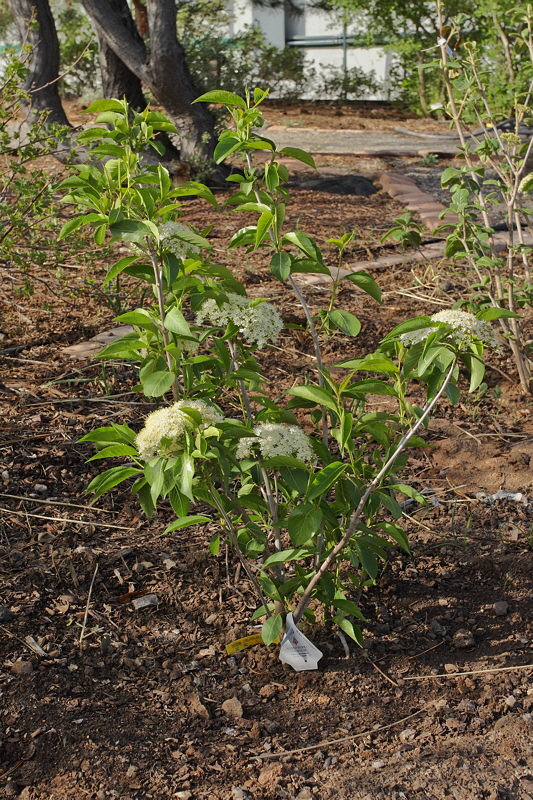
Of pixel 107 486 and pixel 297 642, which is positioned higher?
pixel 107 486

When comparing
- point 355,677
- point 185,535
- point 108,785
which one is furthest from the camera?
point 185,535

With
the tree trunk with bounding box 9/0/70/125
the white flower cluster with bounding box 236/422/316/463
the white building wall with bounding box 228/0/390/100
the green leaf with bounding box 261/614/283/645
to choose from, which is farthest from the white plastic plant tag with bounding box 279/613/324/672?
the white building wall with bounding box 228/0/390/100

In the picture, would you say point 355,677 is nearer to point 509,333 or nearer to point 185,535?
point 185,535

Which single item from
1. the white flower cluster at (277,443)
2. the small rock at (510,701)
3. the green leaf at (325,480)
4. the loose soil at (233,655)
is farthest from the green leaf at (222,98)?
the small rock at (510,701)

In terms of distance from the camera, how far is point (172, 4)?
621 centimetres

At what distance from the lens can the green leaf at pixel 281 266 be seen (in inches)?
68.6

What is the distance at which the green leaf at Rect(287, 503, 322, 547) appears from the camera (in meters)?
1.74

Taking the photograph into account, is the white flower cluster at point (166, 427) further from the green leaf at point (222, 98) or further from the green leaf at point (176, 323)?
the green leaf at point (222, 98)

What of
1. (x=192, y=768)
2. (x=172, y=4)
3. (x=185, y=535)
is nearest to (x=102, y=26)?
(x=172, y=4)

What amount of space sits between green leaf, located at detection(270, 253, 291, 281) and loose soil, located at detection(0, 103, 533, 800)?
1007 millimetres

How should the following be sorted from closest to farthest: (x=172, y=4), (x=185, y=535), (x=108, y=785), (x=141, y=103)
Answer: (x=108, y=785) → (x=185, y=535) → (x=172, y=4) → (x=141, y=103)

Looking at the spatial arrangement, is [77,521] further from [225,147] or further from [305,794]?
[225,147]

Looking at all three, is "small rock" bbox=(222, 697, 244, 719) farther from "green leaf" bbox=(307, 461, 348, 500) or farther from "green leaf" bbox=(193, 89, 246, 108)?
"green leaf" bbox=(193, 89, 246, 108)

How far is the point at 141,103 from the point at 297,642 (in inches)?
247
